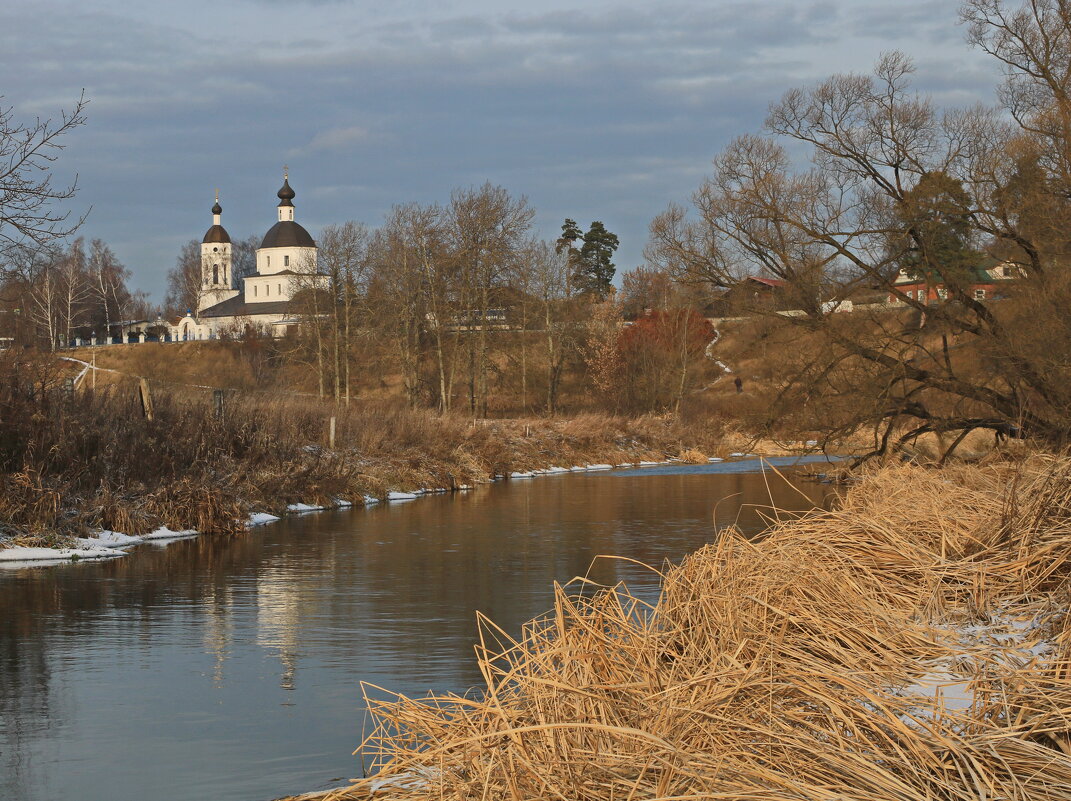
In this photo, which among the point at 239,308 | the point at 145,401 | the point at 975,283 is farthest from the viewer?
the point at 239,308

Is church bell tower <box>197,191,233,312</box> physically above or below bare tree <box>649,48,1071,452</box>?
above

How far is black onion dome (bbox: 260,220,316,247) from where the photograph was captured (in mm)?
122625

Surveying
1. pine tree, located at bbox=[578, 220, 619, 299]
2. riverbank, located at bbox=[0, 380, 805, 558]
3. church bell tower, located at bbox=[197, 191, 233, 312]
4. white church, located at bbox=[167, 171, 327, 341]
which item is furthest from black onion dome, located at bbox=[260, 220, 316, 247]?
riverbank, located at bbox=[0, 380, 805, 558]

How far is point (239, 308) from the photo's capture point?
121312mm

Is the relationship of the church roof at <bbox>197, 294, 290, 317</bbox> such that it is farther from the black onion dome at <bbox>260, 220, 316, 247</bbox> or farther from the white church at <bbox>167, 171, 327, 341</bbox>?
the black onion dome at <bbox>260, 220, 316, 247</bbox>

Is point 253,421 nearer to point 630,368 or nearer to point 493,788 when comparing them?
point 493,788

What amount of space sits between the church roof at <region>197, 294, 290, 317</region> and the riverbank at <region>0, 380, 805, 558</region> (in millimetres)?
83253

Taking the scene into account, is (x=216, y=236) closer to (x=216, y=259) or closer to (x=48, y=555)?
(x=216, y=259)

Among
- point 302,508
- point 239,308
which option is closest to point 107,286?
point 239,308

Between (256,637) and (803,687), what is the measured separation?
7.68 meters

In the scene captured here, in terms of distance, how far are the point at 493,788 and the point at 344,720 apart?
4126 millimetres

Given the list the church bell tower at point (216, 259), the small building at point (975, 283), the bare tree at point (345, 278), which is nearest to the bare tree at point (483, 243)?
the bare tree at point (345, 278)

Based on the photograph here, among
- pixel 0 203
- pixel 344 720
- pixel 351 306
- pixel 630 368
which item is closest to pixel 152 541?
pixel 0 203

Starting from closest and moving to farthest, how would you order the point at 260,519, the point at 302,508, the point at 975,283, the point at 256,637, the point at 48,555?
the point at 256,637 → the point at 48,555 → the point at 260,519 → the point at 975,283 → the point at 302,508
